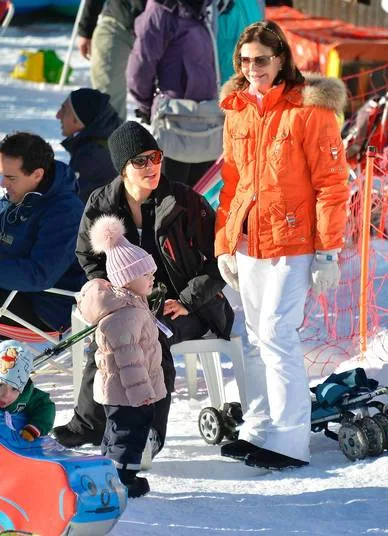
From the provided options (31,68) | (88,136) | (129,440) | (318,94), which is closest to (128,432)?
(129,440)

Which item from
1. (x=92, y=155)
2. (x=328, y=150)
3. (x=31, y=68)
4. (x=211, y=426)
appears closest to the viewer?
(x=328, y=150)

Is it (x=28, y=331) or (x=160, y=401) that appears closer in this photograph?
(x=160, y=401)

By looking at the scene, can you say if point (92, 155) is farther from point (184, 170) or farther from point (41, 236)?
point (41, 236)

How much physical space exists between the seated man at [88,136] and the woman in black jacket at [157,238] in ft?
5.84

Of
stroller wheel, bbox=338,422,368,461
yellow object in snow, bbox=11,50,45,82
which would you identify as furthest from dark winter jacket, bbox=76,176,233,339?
yellow object in snow, bbox=11,50,45,82

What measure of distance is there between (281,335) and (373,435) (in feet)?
1.87

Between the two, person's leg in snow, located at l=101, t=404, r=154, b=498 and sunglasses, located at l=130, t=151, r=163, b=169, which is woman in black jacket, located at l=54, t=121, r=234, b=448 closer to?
sunglasses, located at l=130, t=151, r=163, b=169

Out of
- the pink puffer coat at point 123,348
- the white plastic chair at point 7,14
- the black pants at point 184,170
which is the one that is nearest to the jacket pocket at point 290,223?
the pink puffer coat at point 123,348

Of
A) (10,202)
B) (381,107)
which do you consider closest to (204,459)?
(10,202)

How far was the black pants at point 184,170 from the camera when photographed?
28.4 ft

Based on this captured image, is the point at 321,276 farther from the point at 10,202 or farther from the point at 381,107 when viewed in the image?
the point at 381,107

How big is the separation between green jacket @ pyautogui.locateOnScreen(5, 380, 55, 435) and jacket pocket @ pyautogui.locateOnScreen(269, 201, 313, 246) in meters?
1.24

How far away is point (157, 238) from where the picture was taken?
6.20 meters

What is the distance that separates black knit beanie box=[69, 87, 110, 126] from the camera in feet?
26.8
